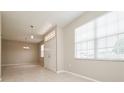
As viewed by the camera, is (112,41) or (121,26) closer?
(121,26)

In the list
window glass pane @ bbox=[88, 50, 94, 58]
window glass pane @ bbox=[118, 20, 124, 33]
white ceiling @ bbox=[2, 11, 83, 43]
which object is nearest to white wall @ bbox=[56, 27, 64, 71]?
white ceiling @ bbox=[2, 11, 83, 43]

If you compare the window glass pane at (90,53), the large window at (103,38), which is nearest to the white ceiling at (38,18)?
the large window at (103,38)

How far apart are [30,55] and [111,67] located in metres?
10.8

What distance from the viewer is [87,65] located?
12.1 ft

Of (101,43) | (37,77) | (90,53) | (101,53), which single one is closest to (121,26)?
(101,43)

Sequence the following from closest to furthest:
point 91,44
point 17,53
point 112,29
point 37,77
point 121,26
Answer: point 121,26 → point 112,29 → point 91,44 → point 37,77 → point 17,53

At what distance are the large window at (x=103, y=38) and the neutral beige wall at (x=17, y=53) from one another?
906 cm

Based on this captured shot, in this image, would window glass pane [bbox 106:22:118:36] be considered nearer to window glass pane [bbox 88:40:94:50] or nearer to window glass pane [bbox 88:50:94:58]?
window glass pane [bbox 88:40:94:50]

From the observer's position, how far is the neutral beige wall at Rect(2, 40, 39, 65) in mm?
10219

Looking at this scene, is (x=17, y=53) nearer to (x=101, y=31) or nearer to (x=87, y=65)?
(x=87, y=65)

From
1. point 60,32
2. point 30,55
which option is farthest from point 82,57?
point 30,55

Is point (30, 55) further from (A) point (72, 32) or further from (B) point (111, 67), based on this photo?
(B) point (111, 67)

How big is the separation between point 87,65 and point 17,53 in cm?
968

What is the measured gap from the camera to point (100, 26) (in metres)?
3.27
